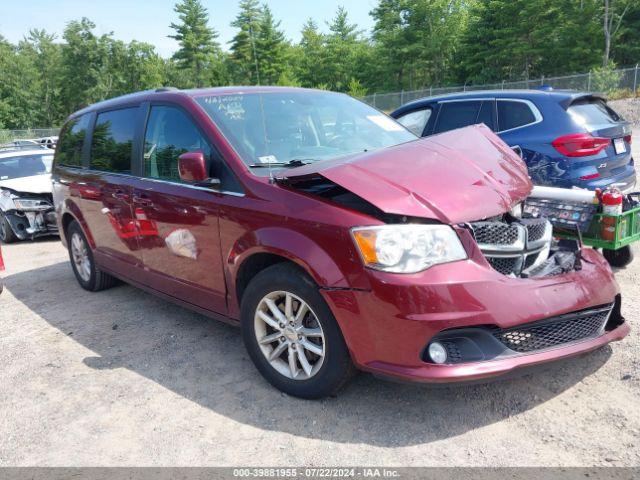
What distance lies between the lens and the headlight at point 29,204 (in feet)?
29.7

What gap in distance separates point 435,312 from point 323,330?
661 mm

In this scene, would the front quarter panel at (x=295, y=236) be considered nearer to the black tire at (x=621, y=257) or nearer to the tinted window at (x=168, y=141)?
the tinted window at (x=168, y=141)

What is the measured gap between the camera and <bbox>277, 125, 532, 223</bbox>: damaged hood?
2.77m

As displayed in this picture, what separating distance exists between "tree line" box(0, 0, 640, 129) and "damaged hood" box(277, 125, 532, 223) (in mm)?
37165

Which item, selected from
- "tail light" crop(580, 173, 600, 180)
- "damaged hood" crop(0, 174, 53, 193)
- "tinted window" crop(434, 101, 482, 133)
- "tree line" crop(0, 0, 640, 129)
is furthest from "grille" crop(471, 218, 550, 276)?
"tree line" crop(0, 0, 640, 129)

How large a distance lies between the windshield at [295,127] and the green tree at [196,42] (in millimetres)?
60453

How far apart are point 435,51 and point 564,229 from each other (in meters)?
48.0

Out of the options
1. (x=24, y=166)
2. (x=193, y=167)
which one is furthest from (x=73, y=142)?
(x=24, y=166)

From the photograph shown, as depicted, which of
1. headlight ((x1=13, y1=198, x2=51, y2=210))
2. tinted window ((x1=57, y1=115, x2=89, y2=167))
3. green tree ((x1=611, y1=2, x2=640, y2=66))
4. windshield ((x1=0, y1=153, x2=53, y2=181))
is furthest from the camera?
green tree ((x1=611, y1=2, x2=640, y2=66))

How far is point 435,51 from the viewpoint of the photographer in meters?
48.2

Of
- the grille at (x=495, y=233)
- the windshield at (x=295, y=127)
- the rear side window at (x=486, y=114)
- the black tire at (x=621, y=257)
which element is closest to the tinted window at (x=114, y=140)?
the windshield at (x=295, y=127)

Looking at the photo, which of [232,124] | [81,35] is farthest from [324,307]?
[81,35]

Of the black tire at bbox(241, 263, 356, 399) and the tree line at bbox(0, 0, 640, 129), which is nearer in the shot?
the black tire at bbox(241, 263, 356, 399)

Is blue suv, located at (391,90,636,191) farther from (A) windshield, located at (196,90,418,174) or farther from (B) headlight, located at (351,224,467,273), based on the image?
(B) headlight, located at (351,224,467,273)
